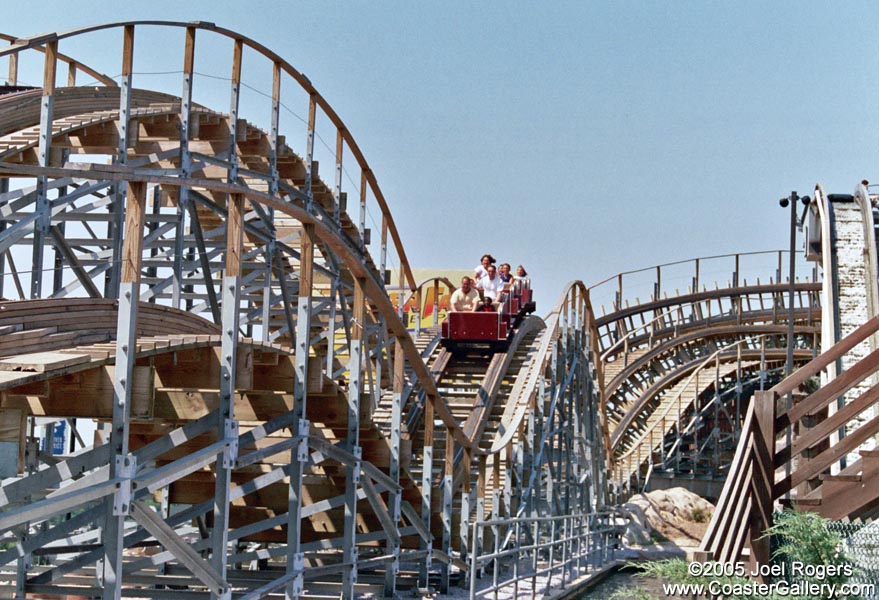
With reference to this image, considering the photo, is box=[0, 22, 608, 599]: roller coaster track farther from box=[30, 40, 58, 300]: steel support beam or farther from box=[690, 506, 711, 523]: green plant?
box=[690, 506, 711, 523]: green plant

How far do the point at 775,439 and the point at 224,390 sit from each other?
4313 millimetres

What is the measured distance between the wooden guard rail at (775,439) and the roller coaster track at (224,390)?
13.1ft

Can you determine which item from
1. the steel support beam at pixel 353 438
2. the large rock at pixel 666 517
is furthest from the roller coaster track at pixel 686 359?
the steel support beam at pixel 353 438

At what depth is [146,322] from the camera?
489 inches

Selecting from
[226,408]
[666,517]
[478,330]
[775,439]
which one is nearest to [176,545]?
[226,408]

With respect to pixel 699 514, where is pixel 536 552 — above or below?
below

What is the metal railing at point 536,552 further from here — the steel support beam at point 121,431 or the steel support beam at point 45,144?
the steel support beam at point 121,431

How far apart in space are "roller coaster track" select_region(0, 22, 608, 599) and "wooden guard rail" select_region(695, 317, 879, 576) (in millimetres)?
3983

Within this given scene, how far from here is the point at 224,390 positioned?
11.0m

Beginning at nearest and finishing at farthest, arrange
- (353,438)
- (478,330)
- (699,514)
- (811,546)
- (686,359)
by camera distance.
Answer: (811,546)
(353,438)
(478,330)
(699,514)
(686,359)

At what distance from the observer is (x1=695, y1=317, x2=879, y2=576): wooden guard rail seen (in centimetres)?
996

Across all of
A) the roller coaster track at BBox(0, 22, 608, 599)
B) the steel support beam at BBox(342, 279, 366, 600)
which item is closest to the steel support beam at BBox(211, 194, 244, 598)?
the roller coaster track at BBox(0, 22, 608, 599)

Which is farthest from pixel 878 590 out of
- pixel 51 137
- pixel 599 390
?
pixel 599 390

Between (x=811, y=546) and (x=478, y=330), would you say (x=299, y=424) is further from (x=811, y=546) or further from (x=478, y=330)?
(x=478, y=330)
